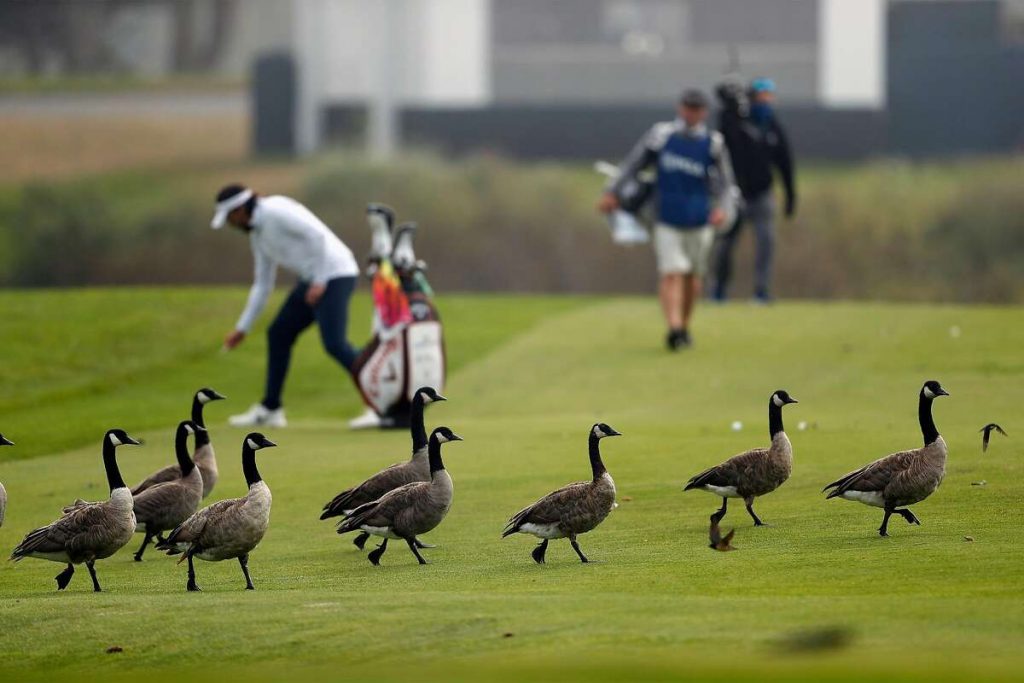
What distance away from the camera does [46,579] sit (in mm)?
11977

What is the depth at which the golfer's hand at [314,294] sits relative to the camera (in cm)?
1792

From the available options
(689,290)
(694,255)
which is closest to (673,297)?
(689,290)

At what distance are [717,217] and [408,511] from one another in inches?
418

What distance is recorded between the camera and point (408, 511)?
11445 millimetres

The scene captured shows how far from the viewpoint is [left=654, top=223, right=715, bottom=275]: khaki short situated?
2144 centimetres

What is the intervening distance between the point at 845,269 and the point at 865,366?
17.0 metres

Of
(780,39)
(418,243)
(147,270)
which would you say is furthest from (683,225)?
(780,39)

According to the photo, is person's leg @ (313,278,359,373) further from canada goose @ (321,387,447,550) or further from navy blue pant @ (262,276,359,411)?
canada goose @ (321,387,447,550)

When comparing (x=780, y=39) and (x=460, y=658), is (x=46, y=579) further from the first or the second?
(x=780, y=39)

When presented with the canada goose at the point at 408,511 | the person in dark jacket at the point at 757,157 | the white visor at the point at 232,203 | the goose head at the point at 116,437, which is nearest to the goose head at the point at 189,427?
the goose head at the point at 116,437

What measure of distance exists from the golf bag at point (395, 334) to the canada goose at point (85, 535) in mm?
6496

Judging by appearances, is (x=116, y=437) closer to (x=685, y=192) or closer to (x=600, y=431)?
(x=600, y=431)

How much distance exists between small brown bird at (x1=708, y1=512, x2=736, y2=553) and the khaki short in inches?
388

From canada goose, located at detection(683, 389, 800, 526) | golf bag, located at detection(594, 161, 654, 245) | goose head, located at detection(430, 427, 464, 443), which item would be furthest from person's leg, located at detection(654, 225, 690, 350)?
goose head, located at detection(430, 427, 464, 443)
